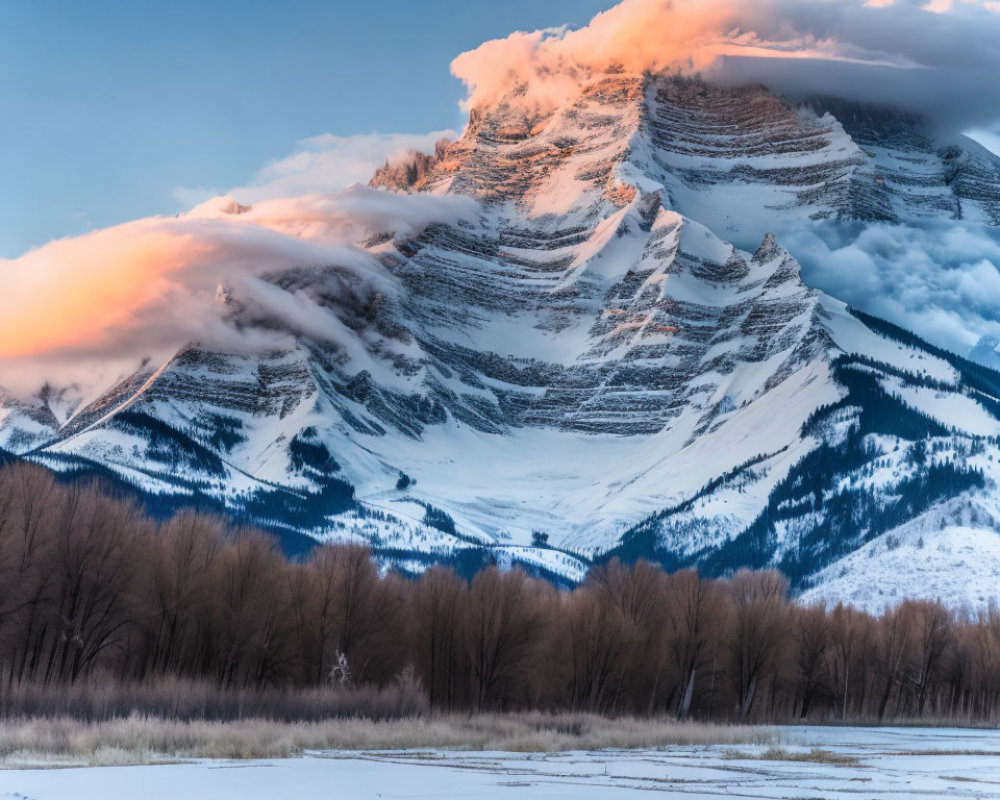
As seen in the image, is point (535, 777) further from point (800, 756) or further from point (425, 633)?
point (425, 633)

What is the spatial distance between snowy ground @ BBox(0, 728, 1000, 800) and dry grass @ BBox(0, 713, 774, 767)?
3367 mm

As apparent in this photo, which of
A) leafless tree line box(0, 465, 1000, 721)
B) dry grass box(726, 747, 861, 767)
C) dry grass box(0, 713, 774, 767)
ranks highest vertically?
leafless tree line box(0, 465, 1000, 721)

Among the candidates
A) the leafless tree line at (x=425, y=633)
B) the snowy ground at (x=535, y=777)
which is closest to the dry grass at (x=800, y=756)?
the snowy ground at (x=535, y=777)

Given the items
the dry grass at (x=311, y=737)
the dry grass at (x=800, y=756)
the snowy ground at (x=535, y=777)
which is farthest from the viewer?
the dry grass at (x=800, y=756)

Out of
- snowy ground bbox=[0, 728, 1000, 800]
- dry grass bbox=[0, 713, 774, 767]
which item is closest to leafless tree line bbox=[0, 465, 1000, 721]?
dry grass bbox=[0, 713, 774, 767]

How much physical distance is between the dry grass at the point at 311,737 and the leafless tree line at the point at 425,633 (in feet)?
38.3

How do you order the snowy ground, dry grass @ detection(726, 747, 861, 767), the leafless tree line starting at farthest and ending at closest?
the leafless tree line, dry grass @ detection(726, 747, 861, 767), the snowy ground

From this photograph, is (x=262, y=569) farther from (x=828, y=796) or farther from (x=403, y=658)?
(x=828, y=796)

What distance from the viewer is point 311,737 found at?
221ft

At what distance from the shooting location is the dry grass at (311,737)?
174 feet

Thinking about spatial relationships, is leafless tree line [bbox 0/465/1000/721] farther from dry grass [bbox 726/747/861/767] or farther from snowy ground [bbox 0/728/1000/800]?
dry grass [bbox 726/747/861/767]

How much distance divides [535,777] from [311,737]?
753 inches

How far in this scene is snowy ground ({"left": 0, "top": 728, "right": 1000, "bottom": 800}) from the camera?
41.6 meters

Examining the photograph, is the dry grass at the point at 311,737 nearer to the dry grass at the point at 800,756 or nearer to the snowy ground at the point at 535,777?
the snowy ground at the point at 535,777
